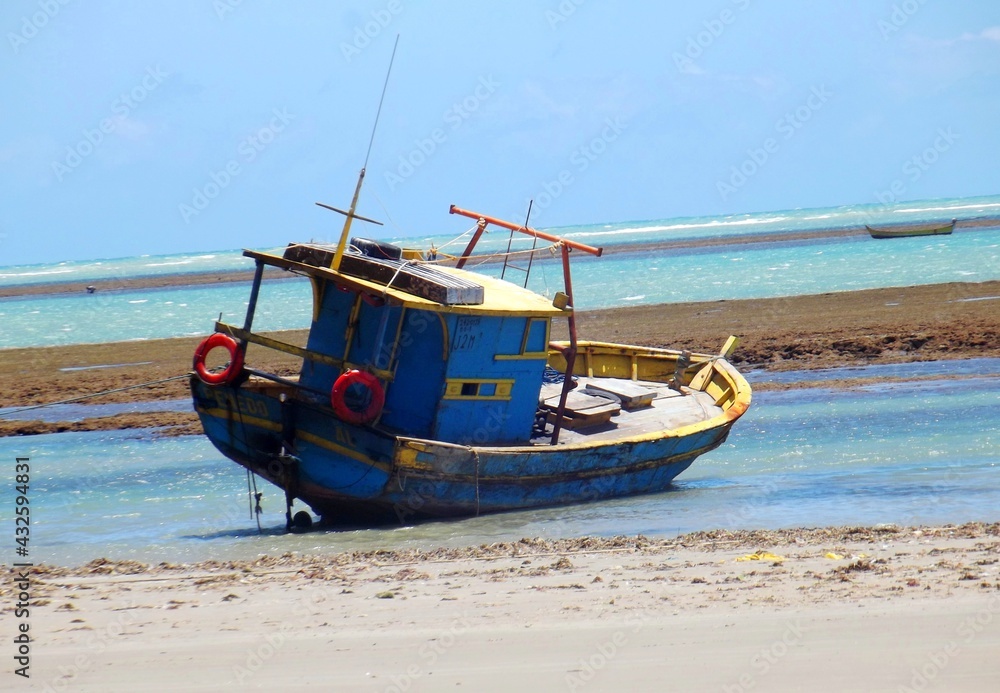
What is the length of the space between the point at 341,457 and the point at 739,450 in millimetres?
6087

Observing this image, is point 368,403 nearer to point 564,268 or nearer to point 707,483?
point 564,268

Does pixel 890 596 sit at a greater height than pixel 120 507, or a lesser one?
greater

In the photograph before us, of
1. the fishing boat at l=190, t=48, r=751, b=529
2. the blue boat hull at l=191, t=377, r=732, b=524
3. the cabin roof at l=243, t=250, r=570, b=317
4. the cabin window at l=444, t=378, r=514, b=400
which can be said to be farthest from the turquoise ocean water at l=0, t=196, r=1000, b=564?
the cabin roof at l=243, t=250, r=570, b=317

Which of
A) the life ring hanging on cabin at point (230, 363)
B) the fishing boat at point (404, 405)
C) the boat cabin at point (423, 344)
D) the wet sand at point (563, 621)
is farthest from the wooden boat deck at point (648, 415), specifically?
the wet sand at point (563, 621)

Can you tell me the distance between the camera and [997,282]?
30.1 meters

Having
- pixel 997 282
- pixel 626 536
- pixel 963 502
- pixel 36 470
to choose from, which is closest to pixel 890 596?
pixel 626 536

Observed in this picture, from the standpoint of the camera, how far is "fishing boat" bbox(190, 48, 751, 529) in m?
10.5

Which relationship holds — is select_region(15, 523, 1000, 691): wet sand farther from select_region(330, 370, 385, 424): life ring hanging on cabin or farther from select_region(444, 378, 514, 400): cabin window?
select_region(444, 378, 514, 400): cabin window

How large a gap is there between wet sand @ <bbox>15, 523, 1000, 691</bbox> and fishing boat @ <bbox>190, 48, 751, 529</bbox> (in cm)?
194

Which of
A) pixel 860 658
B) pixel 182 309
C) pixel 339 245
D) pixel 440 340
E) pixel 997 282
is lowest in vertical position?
pixel 182 309

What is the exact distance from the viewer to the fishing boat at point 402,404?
10508 millimetres

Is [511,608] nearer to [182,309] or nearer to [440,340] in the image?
[440,340]

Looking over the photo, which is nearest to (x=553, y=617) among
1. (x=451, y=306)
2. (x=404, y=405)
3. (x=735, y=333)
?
(x=451, y=306)

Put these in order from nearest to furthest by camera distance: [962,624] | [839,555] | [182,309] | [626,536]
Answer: [962,624], [839,555], [626,536], [182,309]
